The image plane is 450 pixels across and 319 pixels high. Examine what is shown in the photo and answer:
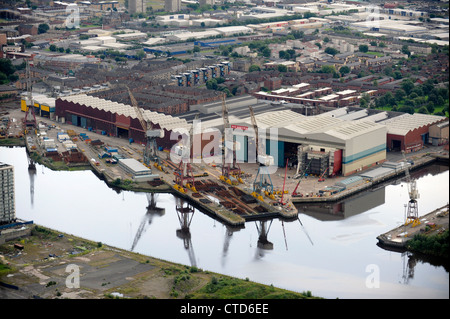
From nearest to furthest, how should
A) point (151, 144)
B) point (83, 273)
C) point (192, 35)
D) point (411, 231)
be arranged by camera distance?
point (83, 273) < point (411, 231) < point (151, 144) < point (192, 35)

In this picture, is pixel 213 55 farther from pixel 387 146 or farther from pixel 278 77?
pixel 387 146

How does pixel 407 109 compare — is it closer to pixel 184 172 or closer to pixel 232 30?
pixel 184 172

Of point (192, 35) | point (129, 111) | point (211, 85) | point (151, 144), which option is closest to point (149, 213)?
point (151, 144)

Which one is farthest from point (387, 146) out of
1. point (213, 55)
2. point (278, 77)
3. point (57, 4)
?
point (57, 4)

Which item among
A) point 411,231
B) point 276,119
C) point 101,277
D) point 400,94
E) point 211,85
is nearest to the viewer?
point 101,277

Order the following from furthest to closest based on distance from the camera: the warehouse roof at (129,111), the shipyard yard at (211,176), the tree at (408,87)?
the tree at (408,87) → the warehouse roof at (129,111) → the shipyard yard at (211,176)

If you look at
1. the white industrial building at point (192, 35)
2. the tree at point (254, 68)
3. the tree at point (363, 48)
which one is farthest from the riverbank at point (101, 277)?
the white industrial building at point (192, 35)

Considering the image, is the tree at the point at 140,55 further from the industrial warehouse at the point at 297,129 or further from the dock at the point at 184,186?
the dock at the point at 184,186
